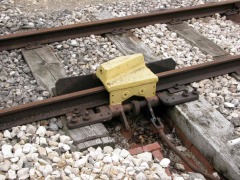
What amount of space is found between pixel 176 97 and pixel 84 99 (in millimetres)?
957

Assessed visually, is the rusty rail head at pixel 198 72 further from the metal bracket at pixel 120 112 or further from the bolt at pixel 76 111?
the bolt at pixel 76 111

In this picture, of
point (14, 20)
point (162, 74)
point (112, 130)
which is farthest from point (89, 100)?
point (14, 20)

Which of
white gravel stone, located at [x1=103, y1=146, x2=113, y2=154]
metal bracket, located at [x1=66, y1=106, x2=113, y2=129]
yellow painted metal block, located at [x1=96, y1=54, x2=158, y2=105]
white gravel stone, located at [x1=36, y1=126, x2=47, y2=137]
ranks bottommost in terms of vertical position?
white gravel stone, located at [x1=103, y1=146, x2=113, y2=154]

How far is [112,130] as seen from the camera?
13.3 feet

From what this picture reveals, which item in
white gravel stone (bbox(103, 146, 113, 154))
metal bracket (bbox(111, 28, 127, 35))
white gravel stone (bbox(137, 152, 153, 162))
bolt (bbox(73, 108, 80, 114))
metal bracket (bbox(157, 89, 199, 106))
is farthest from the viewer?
metal bracket (bbox(111, 28, 127, 35))

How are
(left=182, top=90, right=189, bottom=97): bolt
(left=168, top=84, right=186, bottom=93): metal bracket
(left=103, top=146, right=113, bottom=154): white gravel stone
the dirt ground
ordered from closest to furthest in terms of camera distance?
1. (left=103, top=146, right=113, bottom=154): white gravel stone
2. (left=182, top=90, right=189, bottom=97): bolt
3. (left=168, top=84, right=186, bottom=93): metal bracket
4. the dirt ground

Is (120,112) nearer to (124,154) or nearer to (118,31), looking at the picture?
(124,154)

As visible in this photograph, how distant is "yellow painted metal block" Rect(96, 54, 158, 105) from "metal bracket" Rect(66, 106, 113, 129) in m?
0.15

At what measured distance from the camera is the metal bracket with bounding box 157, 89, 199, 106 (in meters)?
4.10

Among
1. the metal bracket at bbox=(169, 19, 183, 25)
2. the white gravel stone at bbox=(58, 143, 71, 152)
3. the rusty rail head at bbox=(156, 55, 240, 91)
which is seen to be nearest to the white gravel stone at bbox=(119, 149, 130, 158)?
the white gravel stone at bbox=(58, 143, 71, 152)

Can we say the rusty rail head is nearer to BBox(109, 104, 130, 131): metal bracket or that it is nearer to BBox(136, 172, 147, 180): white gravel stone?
BBox(109, 104, 130, 131): metal bracket

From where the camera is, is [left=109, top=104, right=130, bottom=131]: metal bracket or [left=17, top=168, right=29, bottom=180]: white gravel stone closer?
[left=17, top=168, right=29, bottom=180]: white gravel stone

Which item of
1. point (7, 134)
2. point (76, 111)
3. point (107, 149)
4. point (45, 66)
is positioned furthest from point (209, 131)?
point (45, 66)

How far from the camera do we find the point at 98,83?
421cm
